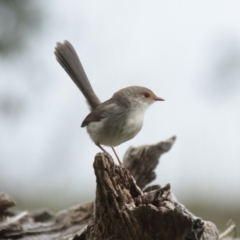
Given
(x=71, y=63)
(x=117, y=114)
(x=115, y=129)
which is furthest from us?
(x=71, y=63)

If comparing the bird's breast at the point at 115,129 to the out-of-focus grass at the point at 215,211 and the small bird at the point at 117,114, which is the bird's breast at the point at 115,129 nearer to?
the small bird at the point at 117,114

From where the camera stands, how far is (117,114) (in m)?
5.70

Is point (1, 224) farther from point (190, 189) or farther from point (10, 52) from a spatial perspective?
point (190, 189)

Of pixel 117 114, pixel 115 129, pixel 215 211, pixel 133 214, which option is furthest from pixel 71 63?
pixel 215 211

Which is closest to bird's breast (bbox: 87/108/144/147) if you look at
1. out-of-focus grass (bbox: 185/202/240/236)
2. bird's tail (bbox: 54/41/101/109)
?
bird's tail (bbox: 54/41/101/109)

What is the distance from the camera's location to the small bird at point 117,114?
Result: 5578 mm

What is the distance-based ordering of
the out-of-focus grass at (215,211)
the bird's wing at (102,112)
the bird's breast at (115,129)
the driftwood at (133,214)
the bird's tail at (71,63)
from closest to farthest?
the driftwood at (133,214), the bird's breast at (115,129), the bird's wing at (102,112), the bird's tail at (71,63), the out-of-focus grass at (215,211)

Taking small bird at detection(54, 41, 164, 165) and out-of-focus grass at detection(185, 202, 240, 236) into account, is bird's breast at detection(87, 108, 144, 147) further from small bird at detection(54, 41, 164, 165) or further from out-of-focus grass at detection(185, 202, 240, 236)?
out-of-focus grass at detection(185, 202, 240, 236)

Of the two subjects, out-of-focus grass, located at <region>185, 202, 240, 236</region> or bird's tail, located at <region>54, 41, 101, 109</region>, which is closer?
bird's tail, located at <region>54, 41, 101, 109</region>

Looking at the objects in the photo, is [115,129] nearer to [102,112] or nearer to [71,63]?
[102,112]

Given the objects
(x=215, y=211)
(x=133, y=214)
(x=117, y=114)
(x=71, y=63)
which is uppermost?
(x=71, y=63)

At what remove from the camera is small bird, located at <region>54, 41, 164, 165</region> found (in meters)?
5.58

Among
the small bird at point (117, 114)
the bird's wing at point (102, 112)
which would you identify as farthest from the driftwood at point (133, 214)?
the bird's wing at point (102, 112)

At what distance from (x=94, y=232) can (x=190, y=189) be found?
18.8ft
